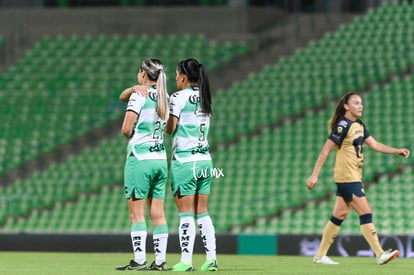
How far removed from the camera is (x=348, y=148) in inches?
565

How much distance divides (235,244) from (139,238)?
689cm

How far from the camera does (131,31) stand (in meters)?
31.2

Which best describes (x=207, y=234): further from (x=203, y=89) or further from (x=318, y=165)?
(x=318, y=165)

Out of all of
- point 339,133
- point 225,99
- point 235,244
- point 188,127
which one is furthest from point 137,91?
point 225,99

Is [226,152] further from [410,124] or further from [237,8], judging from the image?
[237,8]

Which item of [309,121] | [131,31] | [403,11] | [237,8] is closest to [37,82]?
[131,31]

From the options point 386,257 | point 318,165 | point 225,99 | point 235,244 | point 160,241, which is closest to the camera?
point 160,241

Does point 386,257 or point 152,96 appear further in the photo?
point 386,257

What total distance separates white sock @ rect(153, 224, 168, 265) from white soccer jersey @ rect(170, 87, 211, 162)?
80 centimetres

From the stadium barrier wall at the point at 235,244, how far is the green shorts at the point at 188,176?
631 cm

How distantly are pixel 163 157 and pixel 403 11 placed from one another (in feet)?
55.3

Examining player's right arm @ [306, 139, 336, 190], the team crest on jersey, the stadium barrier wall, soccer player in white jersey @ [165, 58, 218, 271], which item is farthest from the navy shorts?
the stadium barrier wall

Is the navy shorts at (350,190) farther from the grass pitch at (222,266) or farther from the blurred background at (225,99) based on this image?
the blurred background at (225,99)

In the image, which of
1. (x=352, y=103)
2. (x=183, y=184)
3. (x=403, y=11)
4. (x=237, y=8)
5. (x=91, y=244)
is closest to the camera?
(x=183, y=184)
